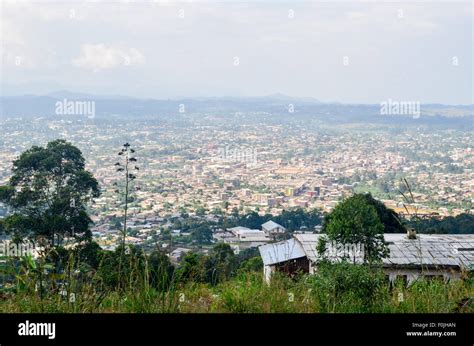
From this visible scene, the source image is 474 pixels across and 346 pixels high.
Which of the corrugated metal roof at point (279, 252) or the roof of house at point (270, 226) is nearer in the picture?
the corrugated metal roof at point (279, 252)

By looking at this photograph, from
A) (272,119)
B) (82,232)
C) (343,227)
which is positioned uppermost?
(272,119)

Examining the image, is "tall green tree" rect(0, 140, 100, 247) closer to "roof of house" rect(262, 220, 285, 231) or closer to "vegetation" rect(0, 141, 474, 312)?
"roof of house" rect(262, 220, 285, 231)

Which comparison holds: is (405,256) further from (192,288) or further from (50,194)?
(50,194)

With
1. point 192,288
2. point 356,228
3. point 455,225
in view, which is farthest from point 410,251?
point 192,288

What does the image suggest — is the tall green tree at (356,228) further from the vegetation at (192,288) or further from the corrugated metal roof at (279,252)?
the vegetation at (192,288)

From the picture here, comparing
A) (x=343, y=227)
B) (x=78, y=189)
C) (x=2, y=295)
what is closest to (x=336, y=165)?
(x=343, y=227)

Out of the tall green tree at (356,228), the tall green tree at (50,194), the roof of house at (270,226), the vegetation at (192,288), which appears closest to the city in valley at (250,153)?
the roof of house at (270,226)
